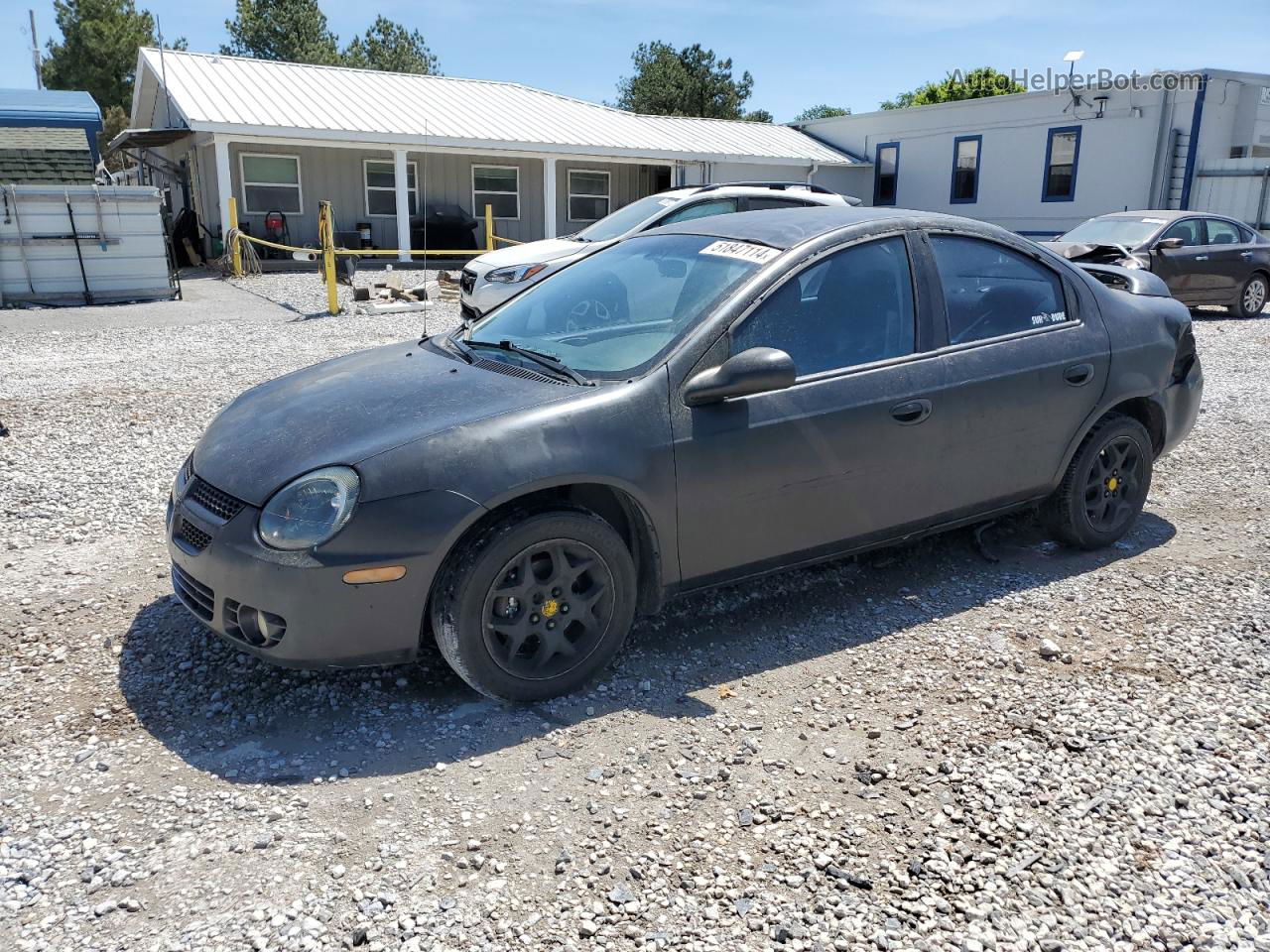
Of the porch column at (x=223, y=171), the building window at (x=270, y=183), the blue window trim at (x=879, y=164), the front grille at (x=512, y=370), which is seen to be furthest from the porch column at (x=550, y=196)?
the front grille at (x=512, y=370)

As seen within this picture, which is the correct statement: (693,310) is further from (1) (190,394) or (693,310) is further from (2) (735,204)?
(2) (735,204)

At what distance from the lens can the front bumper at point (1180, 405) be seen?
16.3ft

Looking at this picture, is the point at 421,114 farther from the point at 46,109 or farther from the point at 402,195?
the point at 46,109

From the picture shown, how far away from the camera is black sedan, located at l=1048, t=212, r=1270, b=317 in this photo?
45.1ft

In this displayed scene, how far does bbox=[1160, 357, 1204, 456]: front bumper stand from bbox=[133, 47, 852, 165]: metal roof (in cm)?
1749

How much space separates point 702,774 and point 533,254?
9021 millimetres

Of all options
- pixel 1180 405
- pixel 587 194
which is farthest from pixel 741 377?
pixel 587 194

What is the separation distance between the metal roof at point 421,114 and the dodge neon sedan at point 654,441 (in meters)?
17.4

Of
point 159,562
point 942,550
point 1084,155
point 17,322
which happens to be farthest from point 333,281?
point 1084,155

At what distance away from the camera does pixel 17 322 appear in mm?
13094

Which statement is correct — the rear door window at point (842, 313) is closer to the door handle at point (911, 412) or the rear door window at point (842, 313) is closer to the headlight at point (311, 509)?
the door handle at point (911, 412)

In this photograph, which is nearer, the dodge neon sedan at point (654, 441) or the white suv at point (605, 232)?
the dodge neon sedan at point (654, 441)

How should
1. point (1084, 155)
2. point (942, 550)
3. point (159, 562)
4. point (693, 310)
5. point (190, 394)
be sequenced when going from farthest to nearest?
1. point (1084, 155)
2. point (190, 394)
3. point (942, 550)
4. point (159, 562)
5. point (693, 310)

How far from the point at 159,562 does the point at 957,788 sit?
3.67 m
